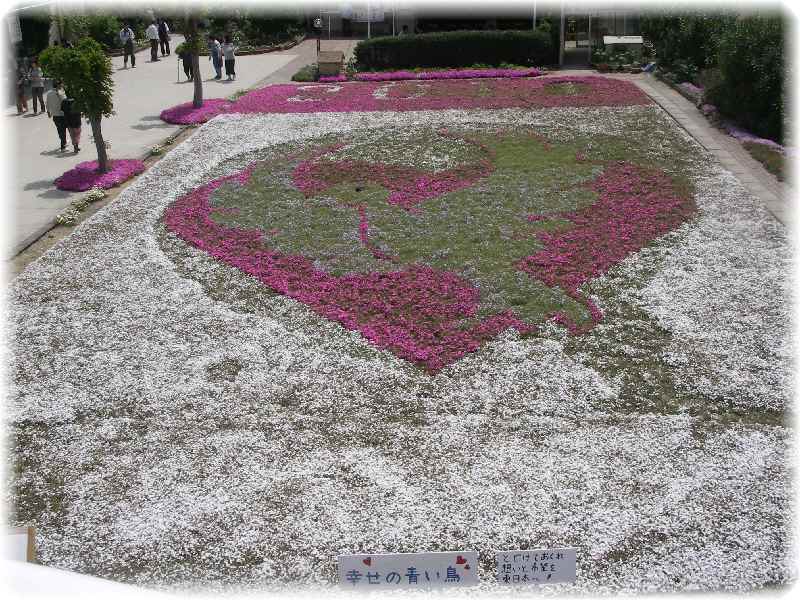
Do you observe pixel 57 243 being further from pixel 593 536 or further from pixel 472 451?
pixel 593 536

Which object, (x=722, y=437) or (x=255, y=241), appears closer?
(x=722, y=437)

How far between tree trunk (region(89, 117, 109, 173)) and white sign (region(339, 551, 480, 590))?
14998mm

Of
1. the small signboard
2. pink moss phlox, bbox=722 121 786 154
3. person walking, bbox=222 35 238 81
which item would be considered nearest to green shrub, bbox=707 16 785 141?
pink moss phlox, bbox=722 121 786 154

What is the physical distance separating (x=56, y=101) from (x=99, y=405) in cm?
1358

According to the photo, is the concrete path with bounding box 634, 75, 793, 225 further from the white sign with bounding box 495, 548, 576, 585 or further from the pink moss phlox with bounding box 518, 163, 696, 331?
the white sign with bounding box 495, 548, 576, 585

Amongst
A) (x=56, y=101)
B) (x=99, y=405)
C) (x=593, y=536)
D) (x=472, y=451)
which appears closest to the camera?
(x=593, y=536)

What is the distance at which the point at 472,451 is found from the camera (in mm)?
8547

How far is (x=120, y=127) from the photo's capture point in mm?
23516

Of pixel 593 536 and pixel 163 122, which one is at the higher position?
pixel 163 122

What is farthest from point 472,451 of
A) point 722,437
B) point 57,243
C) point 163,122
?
point 163,122

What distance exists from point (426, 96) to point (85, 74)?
12.7 m

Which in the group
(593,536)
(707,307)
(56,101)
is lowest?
(593,536)

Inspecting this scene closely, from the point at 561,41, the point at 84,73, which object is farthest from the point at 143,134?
the point at 561,41

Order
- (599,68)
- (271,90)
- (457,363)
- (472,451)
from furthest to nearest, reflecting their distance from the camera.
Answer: (599,68)
(271,90)
(457,363)
(472,451)
